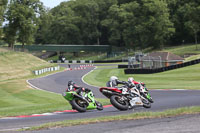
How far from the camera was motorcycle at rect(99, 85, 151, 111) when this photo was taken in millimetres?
14586

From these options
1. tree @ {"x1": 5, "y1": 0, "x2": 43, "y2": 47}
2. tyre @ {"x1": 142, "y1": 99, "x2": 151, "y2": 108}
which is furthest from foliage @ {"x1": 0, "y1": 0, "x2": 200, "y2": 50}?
tyre @ {"x1": 142, "y1": 99, "x2": 151, "y2": 108}

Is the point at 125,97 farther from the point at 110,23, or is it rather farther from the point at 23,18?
the point at 110,23

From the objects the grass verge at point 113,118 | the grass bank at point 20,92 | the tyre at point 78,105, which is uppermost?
the grass verge at point 113,118

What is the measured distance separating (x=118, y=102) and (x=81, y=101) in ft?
6.23

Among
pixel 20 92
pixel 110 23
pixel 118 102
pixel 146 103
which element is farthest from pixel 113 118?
pixel 110 23

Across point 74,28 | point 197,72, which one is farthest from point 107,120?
point 74,28

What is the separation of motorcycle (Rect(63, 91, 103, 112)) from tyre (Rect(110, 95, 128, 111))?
1.61 m

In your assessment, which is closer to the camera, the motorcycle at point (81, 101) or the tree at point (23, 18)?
the motorcycle at point (81, 101)

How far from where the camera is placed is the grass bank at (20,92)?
67.0ft

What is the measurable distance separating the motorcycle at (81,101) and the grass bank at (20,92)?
8.96 ft

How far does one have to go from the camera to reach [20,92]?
34.3 m

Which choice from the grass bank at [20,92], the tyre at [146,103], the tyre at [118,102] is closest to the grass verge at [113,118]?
the tyre at [118,102]

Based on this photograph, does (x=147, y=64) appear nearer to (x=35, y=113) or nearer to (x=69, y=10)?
(x=35, y=113)

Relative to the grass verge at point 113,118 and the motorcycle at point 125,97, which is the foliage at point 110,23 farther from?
the grass verge at point 113,118
